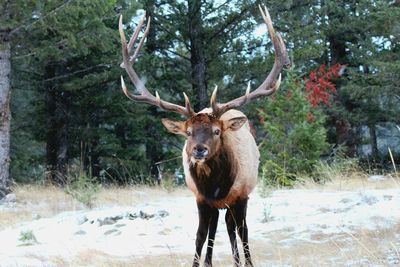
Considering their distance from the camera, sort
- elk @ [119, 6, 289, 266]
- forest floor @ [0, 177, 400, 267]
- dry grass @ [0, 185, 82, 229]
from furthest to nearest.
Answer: dry grass @ [0, 185, 82, 229]
forest floor @ [0, 177, 400, 267]
elk @ [119, 6, 289, 266]

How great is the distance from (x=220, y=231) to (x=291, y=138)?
13.2ft

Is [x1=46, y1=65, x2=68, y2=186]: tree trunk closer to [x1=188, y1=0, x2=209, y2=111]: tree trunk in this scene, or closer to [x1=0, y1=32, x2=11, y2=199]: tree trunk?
[x1=188, y1=0, x2=209, y2=111]: tree trunk

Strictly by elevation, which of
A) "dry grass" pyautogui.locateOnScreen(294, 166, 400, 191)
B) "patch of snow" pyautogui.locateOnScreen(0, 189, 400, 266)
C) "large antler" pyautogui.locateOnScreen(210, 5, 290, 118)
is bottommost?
"patch of snow" pyautogui.locateOnScreen(0, 189, 400, 266)

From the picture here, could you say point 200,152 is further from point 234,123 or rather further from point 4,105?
point 4,105

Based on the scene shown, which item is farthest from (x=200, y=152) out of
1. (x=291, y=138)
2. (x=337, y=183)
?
(x=291, y=138)

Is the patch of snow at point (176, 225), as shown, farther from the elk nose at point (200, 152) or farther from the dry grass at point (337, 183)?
the elk nose at point (200, 152)

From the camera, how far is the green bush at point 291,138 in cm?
1089

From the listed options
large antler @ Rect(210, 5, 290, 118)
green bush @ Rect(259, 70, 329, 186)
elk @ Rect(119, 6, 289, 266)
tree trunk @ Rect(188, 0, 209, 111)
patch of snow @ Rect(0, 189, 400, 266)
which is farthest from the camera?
tree trunk @ Rect(188, 0, 209, 111)

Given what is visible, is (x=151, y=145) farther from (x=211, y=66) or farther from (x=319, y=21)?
(x=319, y=21)

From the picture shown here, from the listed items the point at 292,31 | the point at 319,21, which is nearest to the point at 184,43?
the point at 292,31

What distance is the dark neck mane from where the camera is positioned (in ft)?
16.7

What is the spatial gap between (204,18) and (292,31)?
8.14 feet

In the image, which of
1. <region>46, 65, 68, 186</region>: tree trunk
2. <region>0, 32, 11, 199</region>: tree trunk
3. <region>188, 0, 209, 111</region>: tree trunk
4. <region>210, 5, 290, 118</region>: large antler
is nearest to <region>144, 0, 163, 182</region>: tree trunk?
<region>188, 0, 209, 111</region>: tree trunk

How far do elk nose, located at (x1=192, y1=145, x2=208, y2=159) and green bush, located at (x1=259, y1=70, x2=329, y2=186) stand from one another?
19.3 ft
